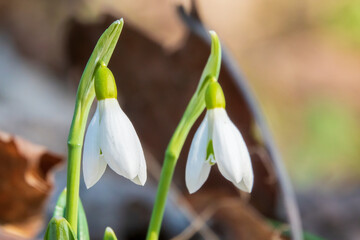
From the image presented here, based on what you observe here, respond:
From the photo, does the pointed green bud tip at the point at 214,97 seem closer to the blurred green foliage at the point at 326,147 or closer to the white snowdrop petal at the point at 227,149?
the white snowdrop petal at the point at 227,149

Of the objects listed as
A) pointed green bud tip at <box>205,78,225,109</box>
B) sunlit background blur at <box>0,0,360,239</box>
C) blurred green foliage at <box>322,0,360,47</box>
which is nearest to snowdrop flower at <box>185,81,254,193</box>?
pointed green bud tip at <box>205,78,225,109</box>

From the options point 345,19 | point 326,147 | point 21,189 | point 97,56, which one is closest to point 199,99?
point 97,56

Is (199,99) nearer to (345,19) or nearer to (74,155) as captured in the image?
(74,155)

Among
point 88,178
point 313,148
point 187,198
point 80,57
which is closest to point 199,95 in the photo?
point 88,178

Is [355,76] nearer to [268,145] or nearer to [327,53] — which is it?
[327,53]

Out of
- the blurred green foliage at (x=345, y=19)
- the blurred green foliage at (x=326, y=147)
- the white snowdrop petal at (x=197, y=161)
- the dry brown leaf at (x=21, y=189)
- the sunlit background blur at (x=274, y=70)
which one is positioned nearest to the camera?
the white snowdrop petal at (x=197, y=161)

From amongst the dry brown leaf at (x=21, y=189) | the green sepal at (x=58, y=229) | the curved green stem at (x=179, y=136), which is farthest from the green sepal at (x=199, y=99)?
the dry brown leaf at (x=21, y=189)
